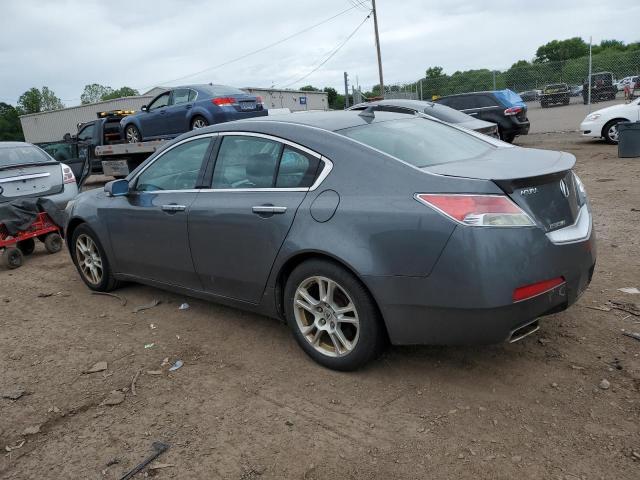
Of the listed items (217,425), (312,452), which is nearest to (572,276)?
(312,452)

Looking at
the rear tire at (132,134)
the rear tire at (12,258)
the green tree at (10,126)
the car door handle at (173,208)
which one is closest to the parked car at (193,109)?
the rear tire at (132,134)

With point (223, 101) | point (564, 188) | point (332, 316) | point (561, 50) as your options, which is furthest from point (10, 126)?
point (561, 50)

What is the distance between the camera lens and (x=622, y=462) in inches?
97.0

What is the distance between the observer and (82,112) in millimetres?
40500

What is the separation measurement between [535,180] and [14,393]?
348cm

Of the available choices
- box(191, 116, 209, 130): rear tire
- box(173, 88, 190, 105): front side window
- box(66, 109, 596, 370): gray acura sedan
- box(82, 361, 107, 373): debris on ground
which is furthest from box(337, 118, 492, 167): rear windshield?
box(173, 88, 190, 105): front side window

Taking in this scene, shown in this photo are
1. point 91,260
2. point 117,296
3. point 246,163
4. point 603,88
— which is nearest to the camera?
point 246,163

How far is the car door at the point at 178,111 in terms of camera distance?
1144 centimetres

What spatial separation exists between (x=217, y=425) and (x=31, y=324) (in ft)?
8.77

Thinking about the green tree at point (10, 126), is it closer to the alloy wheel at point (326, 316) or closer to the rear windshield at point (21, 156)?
the rear windshield at point (21, 156)

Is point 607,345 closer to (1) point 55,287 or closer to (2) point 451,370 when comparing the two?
(2) point 451,370

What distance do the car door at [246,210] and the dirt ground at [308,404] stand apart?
1.82ft

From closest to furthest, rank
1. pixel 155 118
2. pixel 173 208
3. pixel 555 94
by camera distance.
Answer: pixel 173 208 → pixel 155 118 → pixel 555 94

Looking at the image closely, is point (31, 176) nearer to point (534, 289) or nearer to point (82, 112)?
point (534, 289)
